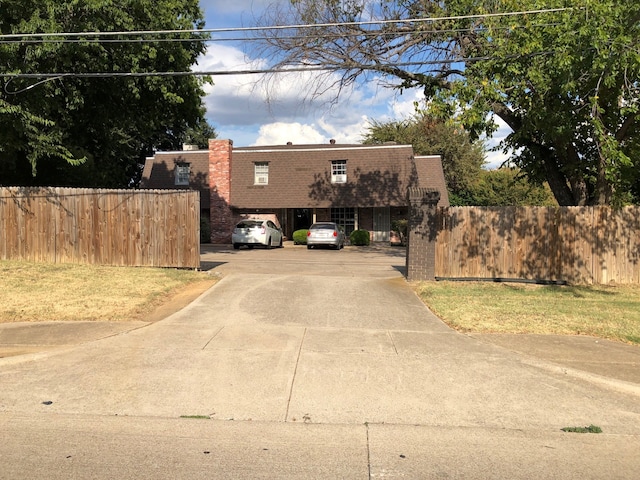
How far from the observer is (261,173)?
30359 millimetres

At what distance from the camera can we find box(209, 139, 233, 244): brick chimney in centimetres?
2911

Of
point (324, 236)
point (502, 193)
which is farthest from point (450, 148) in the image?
point (324, 236)

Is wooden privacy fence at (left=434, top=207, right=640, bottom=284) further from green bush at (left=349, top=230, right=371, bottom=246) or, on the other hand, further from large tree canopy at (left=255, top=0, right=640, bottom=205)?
green bush at (left=349, top=230, right=371, bottom=246)

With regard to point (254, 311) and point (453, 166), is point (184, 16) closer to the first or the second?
point (254, 311)

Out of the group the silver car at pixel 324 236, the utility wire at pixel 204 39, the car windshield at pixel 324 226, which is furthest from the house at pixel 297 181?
the utility wire at pixel 204 39

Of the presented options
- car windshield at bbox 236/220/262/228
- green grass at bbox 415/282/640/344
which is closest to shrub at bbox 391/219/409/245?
car windshield at bbox 236/220/262/228

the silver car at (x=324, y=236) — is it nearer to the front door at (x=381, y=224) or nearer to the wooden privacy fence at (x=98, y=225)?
the front door at (x=381, y=224)

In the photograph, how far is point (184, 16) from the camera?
57.8 feet

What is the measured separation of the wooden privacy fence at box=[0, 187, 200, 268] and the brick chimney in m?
15.7

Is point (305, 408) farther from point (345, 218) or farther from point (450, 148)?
point (450, 148)

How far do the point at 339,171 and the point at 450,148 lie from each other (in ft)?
56.7

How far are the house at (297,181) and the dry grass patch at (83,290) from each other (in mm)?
16660

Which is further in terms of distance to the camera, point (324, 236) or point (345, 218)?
point (345, 218)

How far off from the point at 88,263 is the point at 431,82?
12152 millimetres
